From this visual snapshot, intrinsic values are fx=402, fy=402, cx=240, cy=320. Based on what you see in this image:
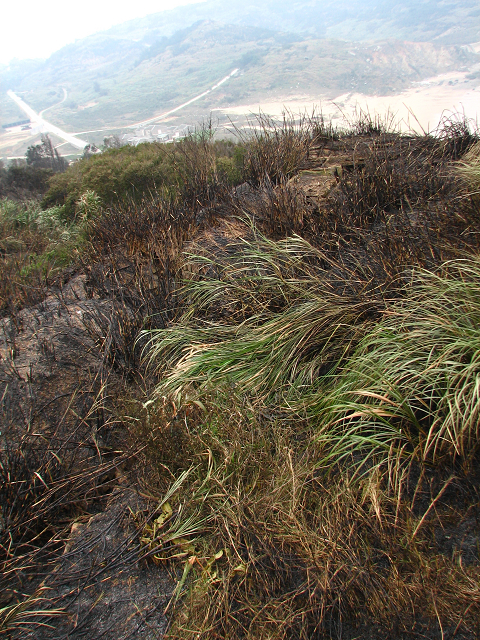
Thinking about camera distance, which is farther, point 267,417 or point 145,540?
point 267,417

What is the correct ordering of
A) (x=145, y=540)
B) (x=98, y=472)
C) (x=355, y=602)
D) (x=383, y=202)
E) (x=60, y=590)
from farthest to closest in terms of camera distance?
(x=383, y=202)
(x=98, y=472)
(x=145, y=540)
(x=60, y=590)
(x=355, y=602)

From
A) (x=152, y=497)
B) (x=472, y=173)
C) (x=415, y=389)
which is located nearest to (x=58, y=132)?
(x=472, y=173)

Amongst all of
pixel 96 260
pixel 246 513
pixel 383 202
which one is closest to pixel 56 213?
pixel 96 260

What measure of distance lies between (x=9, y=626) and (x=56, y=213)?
8831 mm

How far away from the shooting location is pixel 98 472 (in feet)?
6.71

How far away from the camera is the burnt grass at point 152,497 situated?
142cm

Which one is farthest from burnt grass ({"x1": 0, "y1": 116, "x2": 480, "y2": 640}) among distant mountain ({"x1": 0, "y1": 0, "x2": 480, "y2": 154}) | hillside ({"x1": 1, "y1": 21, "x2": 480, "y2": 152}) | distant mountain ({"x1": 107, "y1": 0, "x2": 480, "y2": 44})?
distant mountain ({"x1": 107, "y1": 0, "x2": 480, "y2": 44})

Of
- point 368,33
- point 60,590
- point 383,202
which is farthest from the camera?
point 368,33

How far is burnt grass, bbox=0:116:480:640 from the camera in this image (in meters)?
1.42

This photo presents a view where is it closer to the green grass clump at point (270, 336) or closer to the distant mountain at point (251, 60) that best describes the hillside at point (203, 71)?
the distant mountain at point (251, 60)

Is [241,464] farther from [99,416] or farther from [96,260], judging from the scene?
[96,260]

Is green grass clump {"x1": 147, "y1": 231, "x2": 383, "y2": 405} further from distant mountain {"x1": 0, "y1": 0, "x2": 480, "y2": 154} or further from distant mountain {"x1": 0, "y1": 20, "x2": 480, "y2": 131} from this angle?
distant mountain {"x1": 0, "y1": 0, "x2": 480, "y2": 154}

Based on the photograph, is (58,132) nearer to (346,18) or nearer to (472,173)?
(472,173)

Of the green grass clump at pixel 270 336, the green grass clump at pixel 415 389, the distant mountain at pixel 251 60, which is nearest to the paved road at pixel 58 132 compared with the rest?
the distant mountain at pixel 251 60
